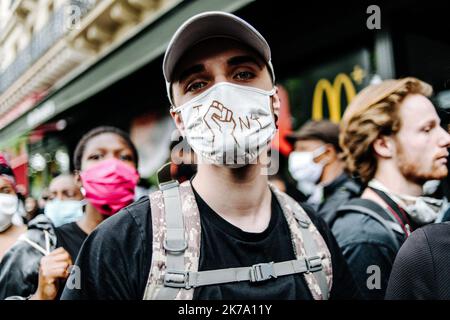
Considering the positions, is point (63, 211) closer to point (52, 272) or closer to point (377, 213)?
point (52, 272)

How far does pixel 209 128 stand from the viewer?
1469mm

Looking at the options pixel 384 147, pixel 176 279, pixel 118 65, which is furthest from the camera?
pixel 118 65

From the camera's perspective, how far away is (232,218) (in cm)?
148

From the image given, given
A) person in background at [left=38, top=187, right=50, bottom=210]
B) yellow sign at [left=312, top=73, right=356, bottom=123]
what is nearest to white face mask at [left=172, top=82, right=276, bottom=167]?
person in background at [left=38, top=187, right=50, bottom=210]

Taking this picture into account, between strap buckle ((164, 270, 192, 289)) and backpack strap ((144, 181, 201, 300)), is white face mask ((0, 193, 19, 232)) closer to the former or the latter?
backpack strap ((144, 181, 201, 300))

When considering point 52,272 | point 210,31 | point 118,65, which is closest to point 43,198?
point 52,272

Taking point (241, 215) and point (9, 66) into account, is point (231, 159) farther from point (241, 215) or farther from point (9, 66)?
point (9, 66)

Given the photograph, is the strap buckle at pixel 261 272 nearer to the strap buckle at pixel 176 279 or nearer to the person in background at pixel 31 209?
the strap buckle at pixel 176 279

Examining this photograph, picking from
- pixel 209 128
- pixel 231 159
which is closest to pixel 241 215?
pixel 231 159

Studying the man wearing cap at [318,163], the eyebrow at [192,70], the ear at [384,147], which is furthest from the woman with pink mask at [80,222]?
the man wearing cap at [318,163]

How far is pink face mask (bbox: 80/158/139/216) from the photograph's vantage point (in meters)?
2.04

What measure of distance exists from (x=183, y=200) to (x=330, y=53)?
3035mm

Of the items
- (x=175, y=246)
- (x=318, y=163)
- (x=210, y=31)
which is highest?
(x=210, y=31)

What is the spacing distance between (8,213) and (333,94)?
9.95 feet
